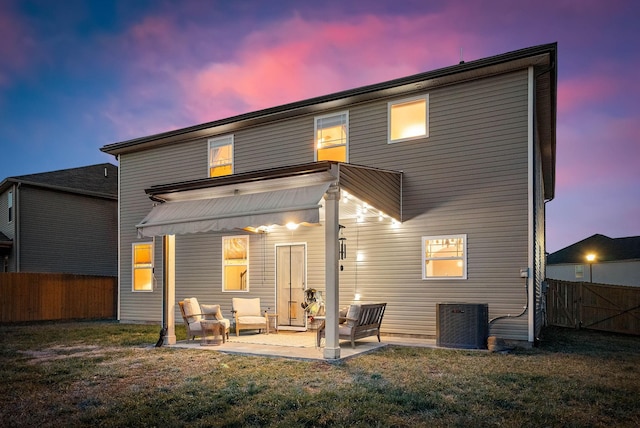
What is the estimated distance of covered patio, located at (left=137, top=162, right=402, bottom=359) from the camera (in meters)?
8.38

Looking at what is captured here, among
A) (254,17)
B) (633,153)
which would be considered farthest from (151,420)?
(633,153)

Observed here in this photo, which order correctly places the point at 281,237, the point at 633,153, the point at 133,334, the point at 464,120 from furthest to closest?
the point at 633,153, the point at 281,237, the point at 133,334, the point at 464,120

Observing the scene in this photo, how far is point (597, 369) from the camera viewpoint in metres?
7.76

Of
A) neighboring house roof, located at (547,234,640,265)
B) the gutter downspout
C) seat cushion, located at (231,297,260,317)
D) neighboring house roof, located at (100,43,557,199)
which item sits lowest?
seat cushion, located at (231,297,260,317)

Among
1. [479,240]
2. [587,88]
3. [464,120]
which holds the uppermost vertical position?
[587,88]

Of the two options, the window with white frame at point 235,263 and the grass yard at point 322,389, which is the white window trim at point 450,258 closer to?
the grass yard at point 322,389

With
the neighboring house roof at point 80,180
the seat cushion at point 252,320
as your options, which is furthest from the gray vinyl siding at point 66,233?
the seat cushion at point 252,320

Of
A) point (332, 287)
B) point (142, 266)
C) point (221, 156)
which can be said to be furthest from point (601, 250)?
point (332, 287)

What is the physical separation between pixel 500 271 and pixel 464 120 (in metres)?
3.38

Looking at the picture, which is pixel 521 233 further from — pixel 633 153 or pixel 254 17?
pixel 633 153

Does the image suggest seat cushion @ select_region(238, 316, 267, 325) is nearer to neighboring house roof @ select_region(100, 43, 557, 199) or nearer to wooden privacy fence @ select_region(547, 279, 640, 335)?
neighboring house roof @ select_region(100, 43, 557, 199)

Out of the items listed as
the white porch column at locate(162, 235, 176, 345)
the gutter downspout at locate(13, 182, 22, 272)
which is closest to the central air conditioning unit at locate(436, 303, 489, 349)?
the white porch column at locate(162, 235, 176, 345)

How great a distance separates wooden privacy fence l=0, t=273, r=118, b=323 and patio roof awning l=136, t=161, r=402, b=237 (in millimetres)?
9331

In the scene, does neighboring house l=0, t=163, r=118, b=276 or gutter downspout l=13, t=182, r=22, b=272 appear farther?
neighboring house l=0, t=163, r=118, b=276
